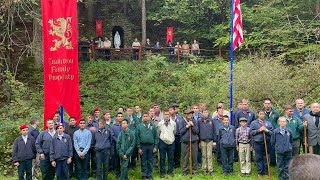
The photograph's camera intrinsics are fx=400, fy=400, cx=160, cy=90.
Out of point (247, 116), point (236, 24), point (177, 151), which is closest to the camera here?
point (247, 116)

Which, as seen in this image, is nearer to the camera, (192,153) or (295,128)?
(295,128)

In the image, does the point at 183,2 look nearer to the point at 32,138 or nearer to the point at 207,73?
the point at 207,73

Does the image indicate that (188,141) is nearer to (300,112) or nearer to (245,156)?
(245,156)

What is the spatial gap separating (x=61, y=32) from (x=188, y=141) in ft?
13.6

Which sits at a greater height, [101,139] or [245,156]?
[101,139]

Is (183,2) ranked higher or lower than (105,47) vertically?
higher

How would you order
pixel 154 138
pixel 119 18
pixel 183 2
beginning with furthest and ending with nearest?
pixel 119 18, pixel 183 2, pixel 154 138

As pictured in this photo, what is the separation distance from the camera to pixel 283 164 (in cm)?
951

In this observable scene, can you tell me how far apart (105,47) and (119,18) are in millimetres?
5183

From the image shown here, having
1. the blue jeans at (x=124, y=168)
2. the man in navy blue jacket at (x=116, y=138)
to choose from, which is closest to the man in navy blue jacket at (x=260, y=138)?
the blue jeans at (x=124, y=168)

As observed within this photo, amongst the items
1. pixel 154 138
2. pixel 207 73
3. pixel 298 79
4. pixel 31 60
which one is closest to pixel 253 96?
pixel 298 79

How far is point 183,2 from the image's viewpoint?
78.2 feet

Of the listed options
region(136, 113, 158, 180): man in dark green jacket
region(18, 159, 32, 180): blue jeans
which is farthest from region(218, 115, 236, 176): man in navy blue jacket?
region(18, 159, 32, 180): blue jeans

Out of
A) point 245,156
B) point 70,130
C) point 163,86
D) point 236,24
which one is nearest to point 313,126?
point 245,156
